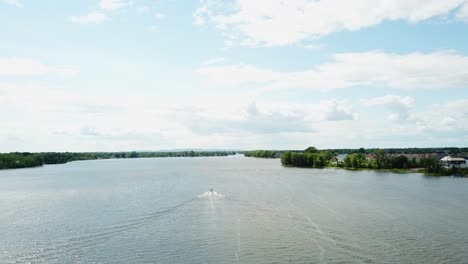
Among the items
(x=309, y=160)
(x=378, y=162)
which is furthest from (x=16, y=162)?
(x=378, y=162)

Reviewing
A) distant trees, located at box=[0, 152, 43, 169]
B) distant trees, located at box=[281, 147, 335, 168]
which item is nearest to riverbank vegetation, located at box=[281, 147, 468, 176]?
distant trees, located at box=[281, 147, 335, 168]

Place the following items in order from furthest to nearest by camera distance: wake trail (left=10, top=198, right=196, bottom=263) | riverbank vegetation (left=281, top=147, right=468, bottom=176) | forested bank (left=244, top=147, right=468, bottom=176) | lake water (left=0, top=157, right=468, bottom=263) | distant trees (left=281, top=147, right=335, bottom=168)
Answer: distant trees (left=281, top=147, right=335, bottom=168), forested bank (left=244, top=147, right=468, bottom=176), riverbank vegetation (left=281, top=147, right=468, bottom=176), lake water (left=0, top=157, right=468, bottom=263), wake trail (left=10, top=198, right=196, bottom=263)

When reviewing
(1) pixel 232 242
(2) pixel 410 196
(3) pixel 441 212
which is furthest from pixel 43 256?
(2) pixel 410 196

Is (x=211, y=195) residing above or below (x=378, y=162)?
below

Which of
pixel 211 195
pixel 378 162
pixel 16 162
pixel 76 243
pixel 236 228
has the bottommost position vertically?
pixel 76 243

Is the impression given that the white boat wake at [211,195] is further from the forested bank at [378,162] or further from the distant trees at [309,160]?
the distant trees at [309,160]

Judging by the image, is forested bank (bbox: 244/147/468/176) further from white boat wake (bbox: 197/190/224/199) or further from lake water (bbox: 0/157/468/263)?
white boat wake (bbox: 197/190/224/199)

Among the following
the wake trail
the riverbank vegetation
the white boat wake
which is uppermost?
the riverbank vegetation

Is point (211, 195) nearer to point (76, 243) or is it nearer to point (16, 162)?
point (76, 243)

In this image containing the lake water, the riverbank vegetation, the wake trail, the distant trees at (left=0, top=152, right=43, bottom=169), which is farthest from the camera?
the distant trees at (left=0, top=152, right=43, bottom=169)

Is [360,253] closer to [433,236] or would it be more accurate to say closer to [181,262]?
[433,236]

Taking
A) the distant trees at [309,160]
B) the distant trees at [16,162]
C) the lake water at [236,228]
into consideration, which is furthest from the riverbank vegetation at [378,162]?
the distant trees at [16,162]

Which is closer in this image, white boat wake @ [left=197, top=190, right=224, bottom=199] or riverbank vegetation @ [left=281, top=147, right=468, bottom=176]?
white boat wake @ [left=197, top=190, right=224, bottom=199]
